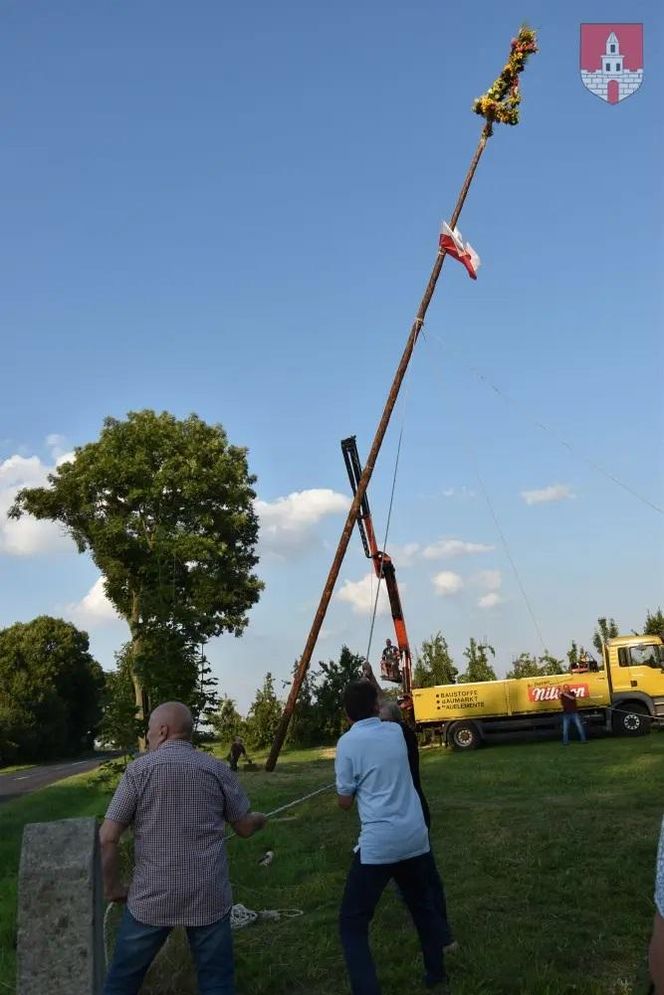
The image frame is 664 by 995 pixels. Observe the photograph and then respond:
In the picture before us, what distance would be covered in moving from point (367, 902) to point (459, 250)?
16.0m

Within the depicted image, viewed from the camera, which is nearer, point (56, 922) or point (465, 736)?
point (56, 922)

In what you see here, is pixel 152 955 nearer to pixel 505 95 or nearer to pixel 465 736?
pixel 505 95

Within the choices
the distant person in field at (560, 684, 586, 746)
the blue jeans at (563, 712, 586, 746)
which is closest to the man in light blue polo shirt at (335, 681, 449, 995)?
the distant person in field at (560, 684, 586, 746)

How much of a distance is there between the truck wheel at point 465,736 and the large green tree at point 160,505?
1163 centimetres

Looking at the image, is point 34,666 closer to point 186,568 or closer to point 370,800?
point 186,568

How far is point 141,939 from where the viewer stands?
12.6ft

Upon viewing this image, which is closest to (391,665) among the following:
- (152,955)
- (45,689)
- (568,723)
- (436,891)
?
(568,723)

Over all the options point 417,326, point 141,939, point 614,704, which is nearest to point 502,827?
point 141,939

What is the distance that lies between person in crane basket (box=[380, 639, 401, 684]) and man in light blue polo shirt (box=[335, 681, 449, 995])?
17245 mm

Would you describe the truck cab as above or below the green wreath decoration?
below

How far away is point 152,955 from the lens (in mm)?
3898

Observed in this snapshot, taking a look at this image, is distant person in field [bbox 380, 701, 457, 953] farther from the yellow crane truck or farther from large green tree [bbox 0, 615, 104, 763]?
large green tree [bbox 0, 615, 104, 763]

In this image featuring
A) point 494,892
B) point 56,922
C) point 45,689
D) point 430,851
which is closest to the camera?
point 56,922

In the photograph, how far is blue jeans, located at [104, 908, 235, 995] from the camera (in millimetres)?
3854
